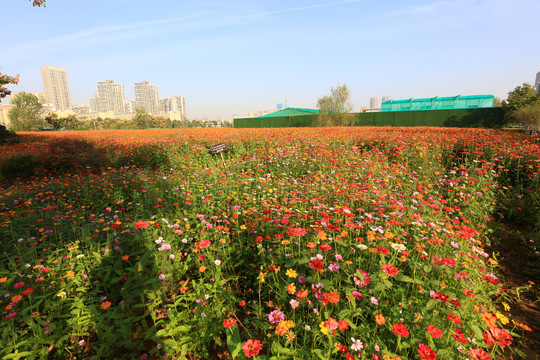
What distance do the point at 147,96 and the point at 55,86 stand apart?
7370cm

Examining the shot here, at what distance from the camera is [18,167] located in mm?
7234

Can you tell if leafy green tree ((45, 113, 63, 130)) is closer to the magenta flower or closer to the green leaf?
the green leaf

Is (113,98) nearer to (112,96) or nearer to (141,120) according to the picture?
(112,96)

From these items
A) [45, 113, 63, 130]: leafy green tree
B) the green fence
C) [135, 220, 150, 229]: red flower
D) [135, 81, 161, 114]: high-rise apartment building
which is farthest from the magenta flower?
[135, 81, 161, 114]: high-rise apartment building

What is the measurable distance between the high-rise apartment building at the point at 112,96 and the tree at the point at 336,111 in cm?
17429

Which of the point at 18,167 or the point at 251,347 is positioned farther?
the point at 18,167

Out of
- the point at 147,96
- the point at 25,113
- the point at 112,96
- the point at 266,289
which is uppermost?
the point at 112,96

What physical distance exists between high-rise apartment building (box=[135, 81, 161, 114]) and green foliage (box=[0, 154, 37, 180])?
577ft

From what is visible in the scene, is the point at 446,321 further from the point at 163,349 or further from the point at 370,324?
the point at 163,349

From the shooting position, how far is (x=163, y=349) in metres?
1.78

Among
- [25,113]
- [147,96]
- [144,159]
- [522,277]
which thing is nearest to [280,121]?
[144,159]

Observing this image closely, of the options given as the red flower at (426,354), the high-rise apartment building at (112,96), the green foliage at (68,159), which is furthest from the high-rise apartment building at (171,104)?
the red flower at (426,354)

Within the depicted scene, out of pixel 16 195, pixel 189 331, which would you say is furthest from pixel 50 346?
pixel 16 195

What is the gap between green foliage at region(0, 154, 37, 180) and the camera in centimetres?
709
